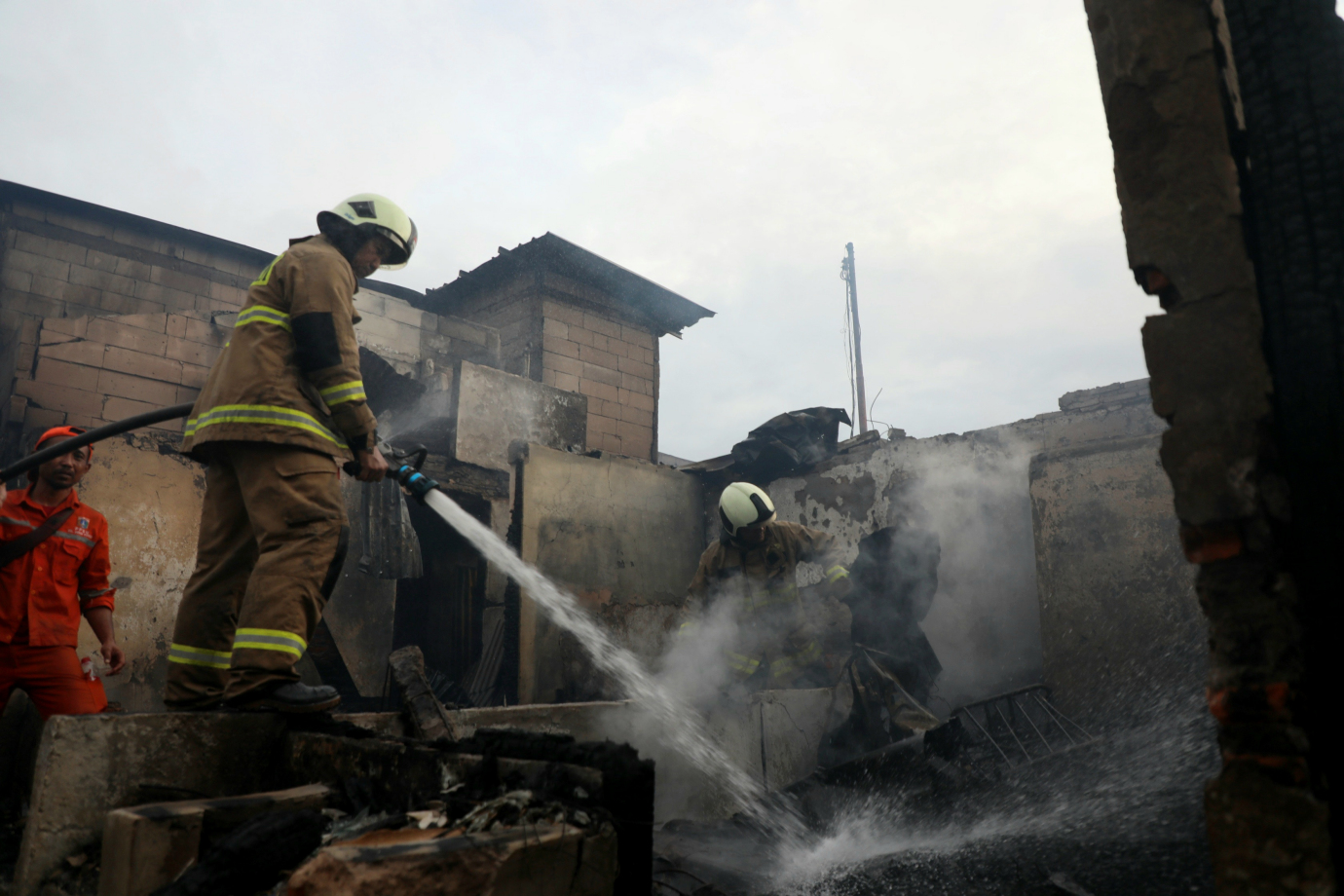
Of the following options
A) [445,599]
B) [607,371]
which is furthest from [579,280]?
[445,599]

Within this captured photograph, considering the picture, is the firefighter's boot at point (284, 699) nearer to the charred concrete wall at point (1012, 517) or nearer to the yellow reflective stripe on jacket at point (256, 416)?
the yellow reflective stripe on jacket at point (256, 416)

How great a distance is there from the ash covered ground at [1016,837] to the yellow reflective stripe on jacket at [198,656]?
1766mm

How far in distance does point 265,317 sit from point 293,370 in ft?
0.72

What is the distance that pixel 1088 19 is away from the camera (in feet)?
5.48

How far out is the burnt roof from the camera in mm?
12141

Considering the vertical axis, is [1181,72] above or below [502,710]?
above

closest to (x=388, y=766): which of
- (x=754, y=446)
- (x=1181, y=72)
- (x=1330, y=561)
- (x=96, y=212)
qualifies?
(x=1330, y=561)

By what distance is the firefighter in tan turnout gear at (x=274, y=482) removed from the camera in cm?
232

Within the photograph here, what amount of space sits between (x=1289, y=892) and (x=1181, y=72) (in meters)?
1.43

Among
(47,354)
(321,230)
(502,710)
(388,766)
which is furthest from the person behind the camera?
(47,354)

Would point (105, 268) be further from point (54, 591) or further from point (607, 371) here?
point (54, 591)

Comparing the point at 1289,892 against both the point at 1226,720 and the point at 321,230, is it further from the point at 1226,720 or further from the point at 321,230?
the point at 321,230

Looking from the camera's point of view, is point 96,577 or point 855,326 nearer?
point 96,577

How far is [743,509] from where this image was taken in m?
5.63
